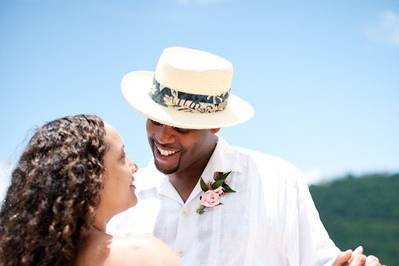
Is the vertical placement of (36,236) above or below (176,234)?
above

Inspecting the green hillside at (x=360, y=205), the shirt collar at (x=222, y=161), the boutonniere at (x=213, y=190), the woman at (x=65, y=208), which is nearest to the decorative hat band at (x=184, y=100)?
the shirt collar at (x=222, y=161)

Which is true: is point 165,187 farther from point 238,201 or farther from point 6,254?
point 6,254

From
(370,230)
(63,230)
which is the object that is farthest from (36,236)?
(370,230)

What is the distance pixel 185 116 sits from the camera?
13.5 ft

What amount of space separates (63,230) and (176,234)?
1.69m

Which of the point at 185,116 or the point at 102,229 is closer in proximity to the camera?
the point at 102,229

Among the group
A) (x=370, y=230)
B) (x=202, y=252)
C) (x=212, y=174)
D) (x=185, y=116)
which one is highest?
(x=185, y=116)

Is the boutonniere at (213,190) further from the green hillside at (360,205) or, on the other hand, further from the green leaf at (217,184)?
the green hillside at (360,205)

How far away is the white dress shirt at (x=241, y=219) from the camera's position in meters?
4.10

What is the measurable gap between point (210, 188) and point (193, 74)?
610 mm

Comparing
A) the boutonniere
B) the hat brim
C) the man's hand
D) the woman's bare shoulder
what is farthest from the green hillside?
the woman's bare shoulder

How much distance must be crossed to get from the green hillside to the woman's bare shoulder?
26.8 meters

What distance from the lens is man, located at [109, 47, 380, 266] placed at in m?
4.09

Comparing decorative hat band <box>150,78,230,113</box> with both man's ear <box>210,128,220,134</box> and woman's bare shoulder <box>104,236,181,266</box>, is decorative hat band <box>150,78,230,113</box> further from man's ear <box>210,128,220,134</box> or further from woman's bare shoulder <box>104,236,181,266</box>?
woman's bare shoulder <box>104,236,181,266</box>
